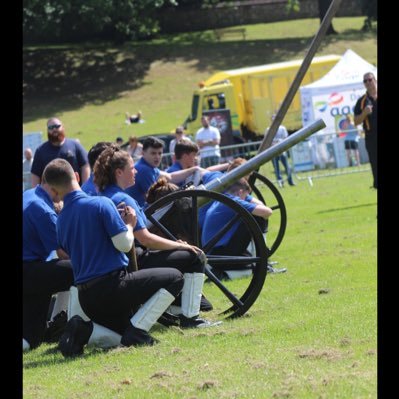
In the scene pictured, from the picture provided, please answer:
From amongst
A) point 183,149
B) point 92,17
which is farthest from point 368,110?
point 92,17

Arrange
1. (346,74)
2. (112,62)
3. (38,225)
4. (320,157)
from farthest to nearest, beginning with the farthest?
(112,62) → (346,74) → (320,157) → (38,225)

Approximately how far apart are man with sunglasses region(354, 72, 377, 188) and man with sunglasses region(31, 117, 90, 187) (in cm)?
557

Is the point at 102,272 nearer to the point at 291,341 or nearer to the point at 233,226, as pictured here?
the point at 291,341

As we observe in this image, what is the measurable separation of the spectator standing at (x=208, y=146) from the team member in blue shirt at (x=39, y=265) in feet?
54.6

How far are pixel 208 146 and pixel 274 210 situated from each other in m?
10.9

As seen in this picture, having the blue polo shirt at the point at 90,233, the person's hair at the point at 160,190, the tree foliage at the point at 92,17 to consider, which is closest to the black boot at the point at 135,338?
the blue polo shirt at the point at 90,233

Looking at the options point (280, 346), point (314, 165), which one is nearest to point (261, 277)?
point (280, 346)

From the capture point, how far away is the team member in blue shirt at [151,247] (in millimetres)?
8062

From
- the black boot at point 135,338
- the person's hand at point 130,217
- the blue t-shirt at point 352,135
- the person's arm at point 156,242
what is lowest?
the blue t-shirt at point 352,135

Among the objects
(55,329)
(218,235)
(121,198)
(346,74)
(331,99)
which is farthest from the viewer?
(346,74)

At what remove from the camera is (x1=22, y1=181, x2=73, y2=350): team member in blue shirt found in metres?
8.46

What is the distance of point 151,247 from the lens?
8.24 meters

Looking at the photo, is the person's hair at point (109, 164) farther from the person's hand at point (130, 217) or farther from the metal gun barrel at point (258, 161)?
the metal gun barrel at point (258, 161)

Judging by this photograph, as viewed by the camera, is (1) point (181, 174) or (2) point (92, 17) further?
(2) point (92, 17)
